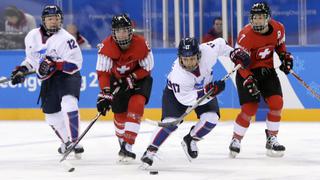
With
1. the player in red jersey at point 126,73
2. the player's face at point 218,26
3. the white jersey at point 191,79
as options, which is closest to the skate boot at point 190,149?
the white jersey at point 191,79

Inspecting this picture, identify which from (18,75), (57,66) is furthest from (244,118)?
(18,75)

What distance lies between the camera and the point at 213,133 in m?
8.40

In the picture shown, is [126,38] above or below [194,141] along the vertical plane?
above

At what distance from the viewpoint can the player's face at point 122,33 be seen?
6.15 metres

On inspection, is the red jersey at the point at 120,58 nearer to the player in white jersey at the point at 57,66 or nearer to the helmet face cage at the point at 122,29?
the helmet face cage at the point at 122,29

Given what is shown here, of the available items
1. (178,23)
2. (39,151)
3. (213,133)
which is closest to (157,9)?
(178,23)

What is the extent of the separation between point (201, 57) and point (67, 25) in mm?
5349

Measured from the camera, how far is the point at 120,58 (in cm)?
627

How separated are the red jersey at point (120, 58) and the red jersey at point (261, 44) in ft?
2.35

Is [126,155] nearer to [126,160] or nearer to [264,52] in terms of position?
[126,160]

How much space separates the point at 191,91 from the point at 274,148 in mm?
863

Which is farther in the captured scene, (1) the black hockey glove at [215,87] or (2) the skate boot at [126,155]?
(2) the skate boot at [126,155]

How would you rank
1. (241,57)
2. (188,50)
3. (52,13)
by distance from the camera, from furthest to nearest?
1. (52,13)
2. (241,57)
3. (188,50)

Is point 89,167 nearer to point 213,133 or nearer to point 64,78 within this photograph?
point 64,78
